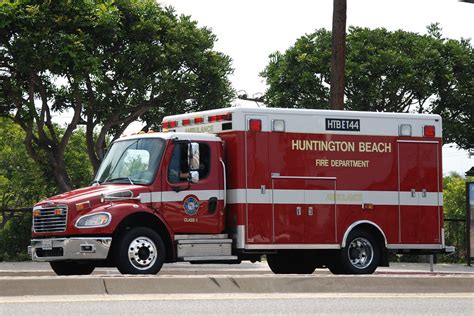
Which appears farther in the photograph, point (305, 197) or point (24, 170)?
point (24, 170)

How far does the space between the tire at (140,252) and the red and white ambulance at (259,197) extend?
0.01m

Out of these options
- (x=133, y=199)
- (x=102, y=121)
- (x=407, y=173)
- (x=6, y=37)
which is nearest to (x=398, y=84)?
(x=102, y=121)

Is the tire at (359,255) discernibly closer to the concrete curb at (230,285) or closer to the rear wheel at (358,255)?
the rear wheel at (358,255)

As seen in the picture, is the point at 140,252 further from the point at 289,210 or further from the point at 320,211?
the point at 320,211

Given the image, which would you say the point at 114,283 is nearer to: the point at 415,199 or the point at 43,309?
the point at 43,309

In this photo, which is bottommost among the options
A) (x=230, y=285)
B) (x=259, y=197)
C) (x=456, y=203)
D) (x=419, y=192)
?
(x=230, y=285)

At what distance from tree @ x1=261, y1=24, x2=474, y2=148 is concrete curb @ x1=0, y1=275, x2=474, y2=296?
72.2 feet

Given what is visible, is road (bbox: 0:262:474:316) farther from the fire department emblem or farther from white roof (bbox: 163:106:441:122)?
white roof (bbox: 163:106:441:122)

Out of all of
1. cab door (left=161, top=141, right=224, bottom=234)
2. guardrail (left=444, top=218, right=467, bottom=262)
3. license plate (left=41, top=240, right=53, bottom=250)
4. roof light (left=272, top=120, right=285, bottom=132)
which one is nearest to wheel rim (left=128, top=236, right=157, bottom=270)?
cab door (left=161, top=141, right=224, bottom=234)

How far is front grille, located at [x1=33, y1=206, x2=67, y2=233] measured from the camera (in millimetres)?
16328

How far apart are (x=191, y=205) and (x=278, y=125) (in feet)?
6.60

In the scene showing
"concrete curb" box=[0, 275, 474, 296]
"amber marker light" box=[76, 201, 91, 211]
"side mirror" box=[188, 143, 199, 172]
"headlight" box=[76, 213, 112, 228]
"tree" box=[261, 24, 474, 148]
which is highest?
"tree" box=[261, 24, 474, 148]

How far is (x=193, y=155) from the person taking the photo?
16828 millimetres

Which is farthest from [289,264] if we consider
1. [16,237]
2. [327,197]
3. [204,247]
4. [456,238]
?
[456,238]
